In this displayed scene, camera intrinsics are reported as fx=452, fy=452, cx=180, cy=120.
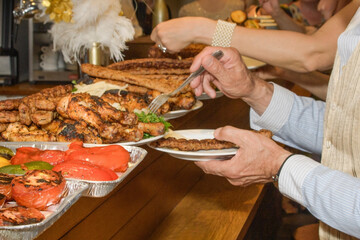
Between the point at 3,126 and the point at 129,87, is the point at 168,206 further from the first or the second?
the point at 3,126

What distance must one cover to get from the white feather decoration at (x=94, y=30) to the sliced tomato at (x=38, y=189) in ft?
5.83

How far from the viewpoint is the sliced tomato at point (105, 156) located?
1.12 meters

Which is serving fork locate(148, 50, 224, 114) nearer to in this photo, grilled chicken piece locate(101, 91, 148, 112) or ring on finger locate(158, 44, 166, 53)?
grilled chicken piece locate(101, 91, 148, 112)

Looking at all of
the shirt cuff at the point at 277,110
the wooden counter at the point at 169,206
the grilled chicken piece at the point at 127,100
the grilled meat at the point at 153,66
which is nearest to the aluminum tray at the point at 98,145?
the wooden counter at the point at 169,206

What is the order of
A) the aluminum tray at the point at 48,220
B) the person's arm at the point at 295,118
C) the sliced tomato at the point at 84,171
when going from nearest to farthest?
the aluminum tray at the point at 48,220
the sliced tomato at the point at 84,171
the person's arm at the point at 295,118

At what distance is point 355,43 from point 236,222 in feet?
3.78

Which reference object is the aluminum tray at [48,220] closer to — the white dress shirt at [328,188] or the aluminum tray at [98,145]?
the aluminum tray at [98,145]

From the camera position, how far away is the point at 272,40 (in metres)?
2.75

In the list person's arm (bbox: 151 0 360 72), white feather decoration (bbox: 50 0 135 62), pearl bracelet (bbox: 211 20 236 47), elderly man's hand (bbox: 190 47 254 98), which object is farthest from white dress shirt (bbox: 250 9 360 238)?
white feather decoration (bbox: 50 0 135 62)

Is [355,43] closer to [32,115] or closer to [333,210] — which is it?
[333,210]

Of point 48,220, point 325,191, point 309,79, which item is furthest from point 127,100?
point 309,79

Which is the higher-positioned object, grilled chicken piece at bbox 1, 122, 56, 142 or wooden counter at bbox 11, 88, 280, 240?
grilled chicken piece at bbox 1, 122, 56, 142

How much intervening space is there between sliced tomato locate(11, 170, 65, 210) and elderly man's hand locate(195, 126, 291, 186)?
910 millimetres

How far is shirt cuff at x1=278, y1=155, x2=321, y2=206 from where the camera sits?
1683mm
